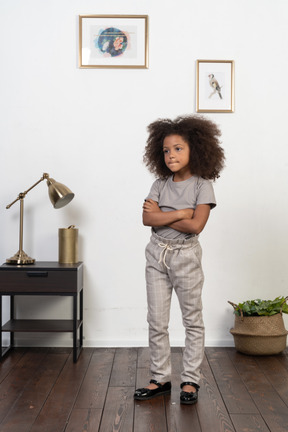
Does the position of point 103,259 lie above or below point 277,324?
above

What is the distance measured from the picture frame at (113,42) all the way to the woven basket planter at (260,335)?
1669 mm

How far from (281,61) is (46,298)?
208 cm

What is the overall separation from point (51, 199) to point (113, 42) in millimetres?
1076

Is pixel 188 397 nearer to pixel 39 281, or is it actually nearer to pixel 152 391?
pixel 152 391

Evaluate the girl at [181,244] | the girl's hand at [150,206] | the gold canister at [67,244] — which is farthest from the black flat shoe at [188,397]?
the gold canister at [67,244]

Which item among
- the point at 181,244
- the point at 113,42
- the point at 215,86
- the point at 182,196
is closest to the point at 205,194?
the point at 182,196

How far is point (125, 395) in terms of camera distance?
7.77ft

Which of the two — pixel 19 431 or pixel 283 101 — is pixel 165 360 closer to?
pixel 19 431

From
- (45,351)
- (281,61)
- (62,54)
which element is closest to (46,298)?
(45,351)

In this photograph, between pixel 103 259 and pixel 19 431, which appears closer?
pixel 19 431

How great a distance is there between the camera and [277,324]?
312 cm

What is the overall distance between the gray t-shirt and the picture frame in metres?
1.23

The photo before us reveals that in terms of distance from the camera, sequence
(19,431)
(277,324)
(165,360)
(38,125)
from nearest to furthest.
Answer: (19,431) < (165,360) < (277,324) < (38,125)

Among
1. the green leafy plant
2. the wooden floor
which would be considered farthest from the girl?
the green leafy plant
